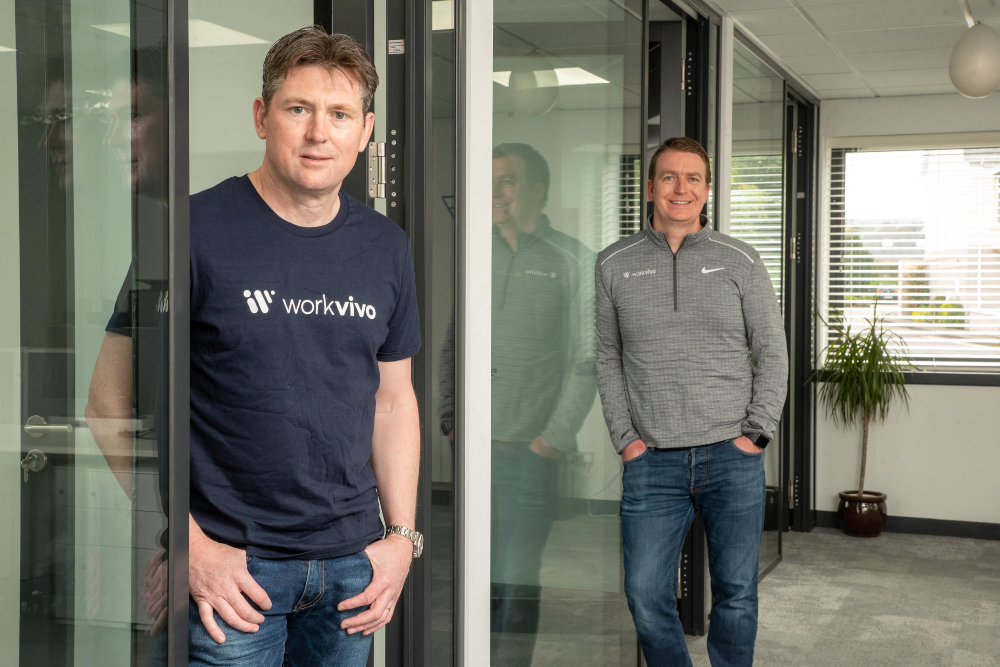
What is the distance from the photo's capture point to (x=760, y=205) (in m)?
5.09

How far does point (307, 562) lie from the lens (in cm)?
141

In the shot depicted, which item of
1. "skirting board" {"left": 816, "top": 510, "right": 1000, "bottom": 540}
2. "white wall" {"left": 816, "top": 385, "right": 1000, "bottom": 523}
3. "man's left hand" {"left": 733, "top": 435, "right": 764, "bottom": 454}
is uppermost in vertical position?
"man's left hand" {"left": 733, "top": 435, "right": 764, "bottom": 454}

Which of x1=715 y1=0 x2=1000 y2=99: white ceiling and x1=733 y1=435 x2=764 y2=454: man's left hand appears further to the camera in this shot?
x1=715 y1=0 x2=1000 y2=99: white ceiling

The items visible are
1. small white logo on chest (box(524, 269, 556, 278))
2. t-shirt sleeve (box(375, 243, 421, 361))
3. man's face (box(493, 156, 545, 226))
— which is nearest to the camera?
t-shirt sleeve (box(375, 243, 421, 361))

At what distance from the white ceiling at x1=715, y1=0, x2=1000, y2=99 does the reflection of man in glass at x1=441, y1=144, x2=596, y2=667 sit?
1733 mm

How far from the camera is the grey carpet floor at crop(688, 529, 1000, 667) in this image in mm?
3826

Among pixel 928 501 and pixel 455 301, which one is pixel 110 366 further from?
pixel 928 501

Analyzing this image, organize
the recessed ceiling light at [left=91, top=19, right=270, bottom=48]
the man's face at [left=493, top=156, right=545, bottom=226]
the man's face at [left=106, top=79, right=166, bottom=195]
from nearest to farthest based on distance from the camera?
the man's face at [left=106, top=79, right=166, bottom=195], the recessed ceiling light at [left=91, top=19, right=270, bottom=48], the man's face at [left=493, top=156, right=545, bottom=226]

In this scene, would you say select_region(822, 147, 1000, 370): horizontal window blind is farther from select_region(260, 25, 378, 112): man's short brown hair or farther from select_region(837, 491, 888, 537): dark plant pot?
select_region(260, 25, 378, 112): man's short brown hair

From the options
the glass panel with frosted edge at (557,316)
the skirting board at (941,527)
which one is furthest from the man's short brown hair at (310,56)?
the skirting board at (941,527)

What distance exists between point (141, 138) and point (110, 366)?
299mm

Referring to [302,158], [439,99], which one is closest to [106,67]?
[302,158]

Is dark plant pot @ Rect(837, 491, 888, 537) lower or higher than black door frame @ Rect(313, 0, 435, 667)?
lower

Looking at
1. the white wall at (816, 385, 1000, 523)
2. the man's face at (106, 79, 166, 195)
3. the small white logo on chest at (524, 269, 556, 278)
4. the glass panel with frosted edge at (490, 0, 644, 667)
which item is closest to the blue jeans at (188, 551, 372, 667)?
the man's face at (106, 79, 166, 195)
